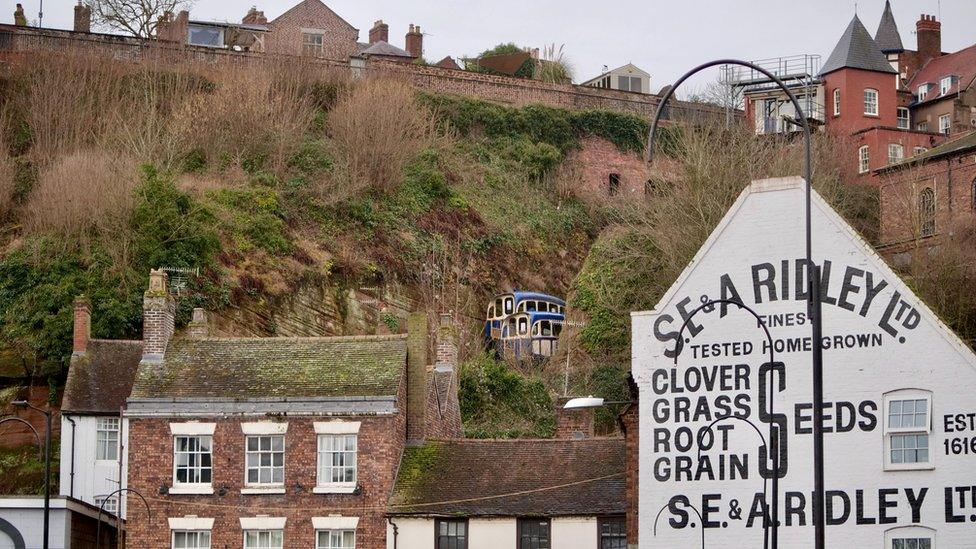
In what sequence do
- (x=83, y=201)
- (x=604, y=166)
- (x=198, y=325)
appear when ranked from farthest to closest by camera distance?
(x=604, y=166) < (x=83, y=201) < (x=198, y=325)

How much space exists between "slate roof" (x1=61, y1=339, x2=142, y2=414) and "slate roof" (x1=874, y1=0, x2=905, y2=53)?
6381 cm

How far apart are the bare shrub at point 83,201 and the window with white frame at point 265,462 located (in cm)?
1913

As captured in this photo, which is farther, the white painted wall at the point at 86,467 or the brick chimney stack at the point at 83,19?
the brick chimney stack at the point at 83,19

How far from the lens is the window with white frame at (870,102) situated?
91.9 metres

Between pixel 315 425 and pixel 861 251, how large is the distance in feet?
54.3

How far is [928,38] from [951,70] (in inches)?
352

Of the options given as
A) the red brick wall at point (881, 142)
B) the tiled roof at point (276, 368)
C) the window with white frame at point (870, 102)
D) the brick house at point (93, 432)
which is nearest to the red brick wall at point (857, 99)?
the window with white frame at point (870, 102)

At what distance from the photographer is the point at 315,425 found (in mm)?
51156

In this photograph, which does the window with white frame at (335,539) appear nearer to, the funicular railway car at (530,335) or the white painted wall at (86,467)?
the white painted wall at (86,467)

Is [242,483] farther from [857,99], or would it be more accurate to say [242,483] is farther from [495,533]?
[857,99]

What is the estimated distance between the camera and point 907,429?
137ft

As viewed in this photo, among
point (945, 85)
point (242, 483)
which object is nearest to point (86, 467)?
point (242, 483)

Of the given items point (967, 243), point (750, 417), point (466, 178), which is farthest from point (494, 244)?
point (750, 417)

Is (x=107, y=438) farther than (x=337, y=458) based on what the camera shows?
Yes
